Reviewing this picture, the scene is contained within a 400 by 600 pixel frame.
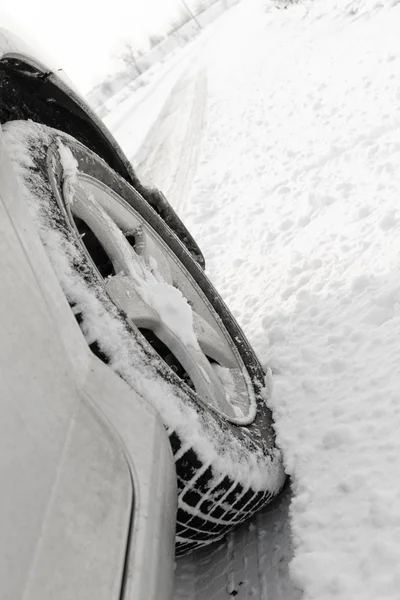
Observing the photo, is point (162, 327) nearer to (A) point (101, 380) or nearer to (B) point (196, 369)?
(B) point (196, 369)

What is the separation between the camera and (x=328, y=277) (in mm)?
2607

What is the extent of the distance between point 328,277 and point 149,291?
1161mm

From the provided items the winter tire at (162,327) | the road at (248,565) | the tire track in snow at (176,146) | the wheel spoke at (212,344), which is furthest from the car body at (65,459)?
the tire track in snow at (176,146)

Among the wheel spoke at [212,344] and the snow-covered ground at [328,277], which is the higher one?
the wheel spoke at [212,344]

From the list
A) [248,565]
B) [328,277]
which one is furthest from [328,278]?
[248,565]

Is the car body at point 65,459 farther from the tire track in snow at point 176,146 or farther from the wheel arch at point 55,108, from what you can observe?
the tire track in snow at point 176,146

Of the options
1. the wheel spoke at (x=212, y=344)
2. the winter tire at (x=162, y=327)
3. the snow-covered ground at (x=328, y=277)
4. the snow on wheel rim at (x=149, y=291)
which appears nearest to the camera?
the winter tire at (x=162, y=327)

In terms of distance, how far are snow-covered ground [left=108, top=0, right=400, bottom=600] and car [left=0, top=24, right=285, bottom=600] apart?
19cm

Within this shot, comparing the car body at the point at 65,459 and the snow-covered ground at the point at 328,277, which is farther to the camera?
the snow-covered ground at the point at 328,277

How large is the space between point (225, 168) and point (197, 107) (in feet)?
14.8

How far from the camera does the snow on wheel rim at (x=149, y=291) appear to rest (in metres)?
1.64

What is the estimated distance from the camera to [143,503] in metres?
1.01

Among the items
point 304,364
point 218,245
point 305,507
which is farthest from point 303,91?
point 305,507

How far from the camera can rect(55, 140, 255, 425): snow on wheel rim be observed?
1.64 metres
